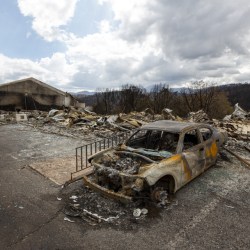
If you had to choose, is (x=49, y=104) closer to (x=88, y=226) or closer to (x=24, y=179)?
(x=24, y=179)

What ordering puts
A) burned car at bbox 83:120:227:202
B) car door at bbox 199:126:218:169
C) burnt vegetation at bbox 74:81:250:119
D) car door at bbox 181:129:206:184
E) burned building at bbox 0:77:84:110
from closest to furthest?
burned car at bbox 83:120:227:202, car door at bbox 181:129:206:184, car door at bbox 199:126:218:169, burned building at bbox 0:77:84:110, burnt vegetation at bbox 74:81:250:119

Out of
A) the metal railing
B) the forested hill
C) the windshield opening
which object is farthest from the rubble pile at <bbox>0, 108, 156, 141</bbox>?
the forested hill

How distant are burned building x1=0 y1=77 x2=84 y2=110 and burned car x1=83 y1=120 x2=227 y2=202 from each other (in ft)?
76.2

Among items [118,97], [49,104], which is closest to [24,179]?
[49,104]

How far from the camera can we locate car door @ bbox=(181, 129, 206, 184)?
5469mm

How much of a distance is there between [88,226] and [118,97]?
4352 cm

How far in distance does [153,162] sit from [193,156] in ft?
4.11

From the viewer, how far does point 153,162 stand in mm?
5000

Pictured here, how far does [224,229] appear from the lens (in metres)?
4.17

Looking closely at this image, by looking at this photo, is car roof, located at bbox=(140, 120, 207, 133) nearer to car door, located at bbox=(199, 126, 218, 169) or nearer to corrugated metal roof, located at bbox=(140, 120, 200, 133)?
corrugated metal roof, located at bbox=(140, 120, 200, 133)

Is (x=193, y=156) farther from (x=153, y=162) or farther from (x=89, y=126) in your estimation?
(x=89, y=126)

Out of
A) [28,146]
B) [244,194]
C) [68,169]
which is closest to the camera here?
[244,194]

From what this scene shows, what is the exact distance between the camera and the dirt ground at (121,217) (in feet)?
12.5

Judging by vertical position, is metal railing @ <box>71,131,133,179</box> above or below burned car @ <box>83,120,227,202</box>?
below
